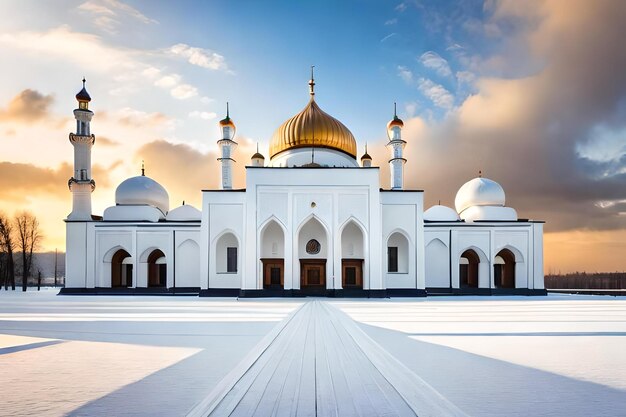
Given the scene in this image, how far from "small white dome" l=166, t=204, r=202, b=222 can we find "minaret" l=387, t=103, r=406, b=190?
15.4 m

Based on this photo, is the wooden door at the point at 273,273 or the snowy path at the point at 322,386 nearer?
the snowy path at the point at 322,386

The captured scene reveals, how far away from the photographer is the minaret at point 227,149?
2911 cm

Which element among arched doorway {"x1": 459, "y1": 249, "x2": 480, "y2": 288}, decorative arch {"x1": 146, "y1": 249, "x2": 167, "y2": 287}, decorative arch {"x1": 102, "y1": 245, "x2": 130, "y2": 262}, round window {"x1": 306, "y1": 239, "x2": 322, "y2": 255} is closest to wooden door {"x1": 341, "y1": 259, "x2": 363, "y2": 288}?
round window {"x1": 306, "y1": 239, "x2": 322, "y2": 255}

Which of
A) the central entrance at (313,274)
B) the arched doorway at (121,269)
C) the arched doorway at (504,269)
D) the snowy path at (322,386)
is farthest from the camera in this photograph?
the arched doorway at (121,269)

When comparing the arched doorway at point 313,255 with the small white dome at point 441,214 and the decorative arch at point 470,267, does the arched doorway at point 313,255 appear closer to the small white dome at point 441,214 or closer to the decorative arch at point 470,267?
the small white dome at point 441,214

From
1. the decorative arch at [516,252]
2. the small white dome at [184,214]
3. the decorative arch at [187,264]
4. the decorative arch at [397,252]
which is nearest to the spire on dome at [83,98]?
the small white dome at [184,214]

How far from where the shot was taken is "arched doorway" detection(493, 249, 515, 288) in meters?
29.5

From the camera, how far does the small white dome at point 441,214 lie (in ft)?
104

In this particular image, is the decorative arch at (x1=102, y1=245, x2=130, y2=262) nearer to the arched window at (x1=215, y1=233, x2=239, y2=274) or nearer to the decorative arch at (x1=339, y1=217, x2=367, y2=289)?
the arched window at (x1=215, y1=233, x2=239, y2=274)

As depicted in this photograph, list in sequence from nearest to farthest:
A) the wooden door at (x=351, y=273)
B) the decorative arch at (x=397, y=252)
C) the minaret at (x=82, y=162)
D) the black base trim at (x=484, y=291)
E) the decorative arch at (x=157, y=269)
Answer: the wooden door at (x=351, y=273), the decorative arch at (x=397, y=252), the black base trim at (x=484, y=291), the minaret at (x=82, y=162), the decorative arch at (x=157, y=269)

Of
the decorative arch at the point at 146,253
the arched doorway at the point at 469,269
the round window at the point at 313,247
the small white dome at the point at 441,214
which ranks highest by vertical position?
the small white dome at the point at 441,214

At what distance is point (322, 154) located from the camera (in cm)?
2950

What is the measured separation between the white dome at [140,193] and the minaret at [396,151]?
59.0ft

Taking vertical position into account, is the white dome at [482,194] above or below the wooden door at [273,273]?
above
